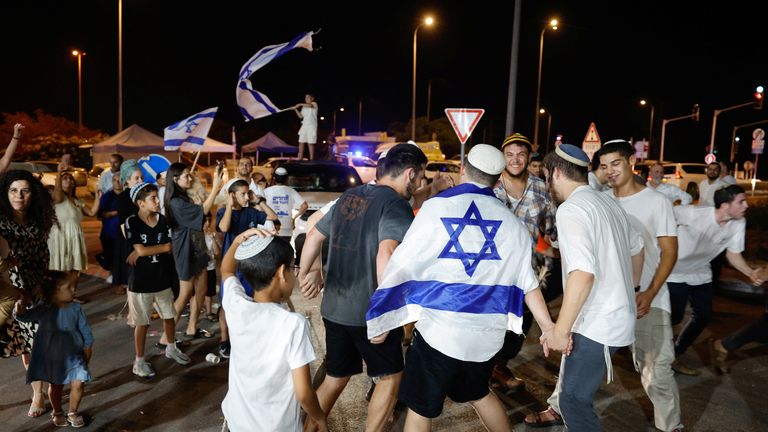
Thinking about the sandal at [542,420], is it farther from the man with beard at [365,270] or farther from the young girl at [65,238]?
the young girl at [65,238]

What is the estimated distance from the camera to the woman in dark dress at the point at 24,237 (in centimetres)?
463

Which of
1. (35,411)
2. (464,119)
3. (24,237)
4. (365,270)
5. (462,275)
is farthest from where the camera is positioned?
(464,119)

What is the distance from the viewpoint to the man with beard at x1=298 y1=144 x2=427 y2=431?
3738 millimetres

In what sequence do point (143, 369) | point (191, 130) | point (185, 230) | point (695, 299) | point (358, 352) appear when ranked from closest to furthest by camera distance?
1. point (358, 352)
2. point (143, 369)
3. point (695, 299)
4. point (185, 230)
5. point (191, 130)

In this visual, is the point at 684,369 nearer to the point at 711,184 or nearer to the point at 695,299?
the point at 695,299

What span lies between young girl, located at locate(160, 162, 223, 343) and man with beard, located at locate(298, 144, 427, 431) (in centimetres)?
238

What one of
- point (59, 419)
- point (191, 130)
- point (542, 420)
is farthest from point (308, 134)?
point (542, 420)

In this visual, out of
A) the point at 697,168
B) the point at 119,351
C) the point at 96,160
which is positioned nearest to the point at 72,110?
the point at 96,160

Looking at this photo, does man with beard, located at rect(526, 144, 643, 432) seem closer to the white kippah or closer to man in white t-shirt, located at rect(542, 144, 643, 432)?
man in white t-shirt, located at rect(542, 144, 643, 432)

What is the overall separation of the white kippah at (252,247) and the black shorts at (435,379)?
1079 mm

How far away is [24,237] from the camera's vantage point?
4.97 meters

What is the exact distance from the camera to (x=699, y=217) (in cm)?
545

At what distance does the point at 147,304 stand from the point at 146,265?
0.35 metres

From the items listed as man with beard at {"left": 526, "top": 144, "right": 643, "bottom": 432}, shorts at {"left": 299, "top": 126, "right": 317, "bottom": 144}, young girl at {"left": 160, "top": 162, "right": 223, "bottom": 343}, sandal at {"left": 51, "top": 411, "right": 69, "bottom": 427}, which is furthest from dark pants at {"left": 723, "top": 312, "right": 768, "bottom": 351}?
shorts at {"left": 299, "top": 126, "right": 317, "bottom": 144}
